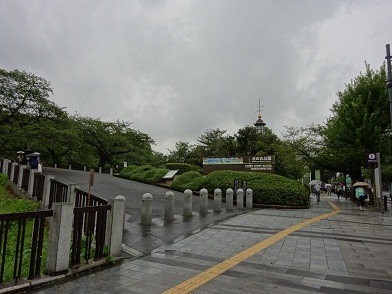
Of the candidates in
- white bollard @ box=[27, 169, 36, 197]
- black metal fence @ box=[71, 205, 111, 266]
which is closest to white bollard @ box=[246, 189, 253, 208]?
white bollard @ box=[27, 169, 36, 197]

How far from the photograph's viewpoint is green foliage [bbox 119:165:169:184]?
23906mm

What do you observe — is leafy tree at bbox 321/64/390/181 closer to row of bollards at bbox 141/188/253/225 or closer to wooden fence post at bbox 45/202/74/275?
row of bollards at bbox 141/188/253/225

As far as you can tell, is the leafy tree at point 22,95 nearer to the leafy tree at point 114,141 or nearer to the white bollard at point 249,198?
the leafy tree at point 114,141

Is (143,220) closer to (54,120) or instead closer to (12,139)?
(12,139)

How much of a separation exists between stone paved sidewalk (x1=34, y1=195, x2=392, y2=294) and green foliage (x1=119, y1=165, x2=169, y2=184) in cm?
1546

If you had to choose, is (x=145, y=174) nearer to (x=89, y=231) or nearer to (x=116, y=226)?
(x=116, y=226)

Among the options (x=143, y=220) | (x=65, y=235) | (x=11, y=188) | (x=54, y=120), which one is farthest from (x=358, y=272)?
(x=54, y=120)

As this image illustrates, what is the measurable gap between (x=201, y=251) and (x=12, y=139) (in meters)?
20.4

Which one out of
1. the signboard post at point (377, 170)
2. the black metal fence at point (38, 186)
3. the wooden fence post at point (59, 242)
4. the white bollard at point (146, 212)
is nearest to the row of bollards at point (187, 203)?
the white bollard at point (146, 212)

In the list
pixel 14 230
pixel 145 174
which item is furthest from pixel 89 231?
pixel 145 174

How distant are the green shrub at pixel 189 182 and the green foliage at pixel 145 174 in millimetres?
3161

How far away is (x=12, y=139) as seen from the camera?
842 inches

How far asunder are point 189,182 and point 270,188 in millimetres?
5962

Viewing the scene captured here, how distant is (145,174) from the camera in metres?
25.3
